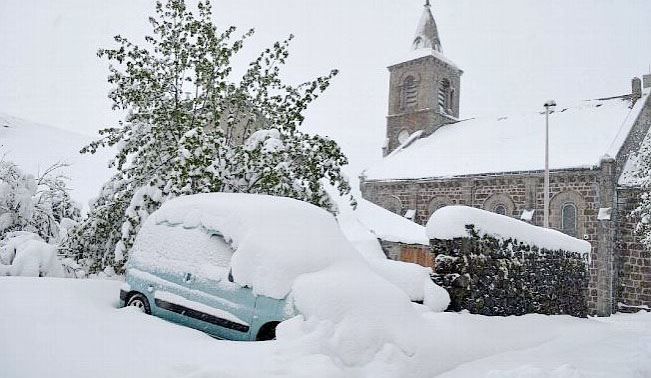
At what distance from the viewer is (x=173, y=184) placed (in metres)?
8.68

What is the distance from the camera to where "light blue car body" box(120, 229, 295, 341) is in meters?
5.02

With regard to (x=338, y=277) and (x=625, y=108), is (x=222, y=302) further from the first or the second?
(x=625, y=108)

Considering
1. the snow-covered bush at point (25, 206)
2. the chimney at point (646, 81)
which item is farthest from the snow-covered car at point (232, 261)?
the chimney at point (646, 81)

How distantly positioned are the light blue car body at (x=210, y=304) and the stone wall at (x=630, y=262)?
1885 cm

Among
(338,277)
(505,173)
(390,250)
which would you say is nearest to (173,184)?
(338,277)

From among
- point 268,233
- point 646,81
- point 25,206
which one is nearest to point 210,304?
point 268,233

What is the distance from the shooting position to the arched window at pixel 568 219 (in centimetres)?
2084

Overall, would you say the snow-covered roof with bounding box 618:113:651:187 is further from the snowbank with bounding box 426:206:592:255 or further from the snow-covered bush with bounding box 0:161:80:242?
the snow-covered bush with bounding box 0:161:80:242

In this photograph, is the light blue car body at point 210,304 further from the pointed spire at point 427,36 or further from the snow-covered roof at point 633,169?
the pointed spire at point 427,36

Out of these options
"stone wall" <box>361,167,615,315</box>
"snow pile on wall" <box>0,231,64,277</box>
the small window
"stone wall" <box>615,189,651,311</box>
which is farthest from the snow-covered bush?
the small window

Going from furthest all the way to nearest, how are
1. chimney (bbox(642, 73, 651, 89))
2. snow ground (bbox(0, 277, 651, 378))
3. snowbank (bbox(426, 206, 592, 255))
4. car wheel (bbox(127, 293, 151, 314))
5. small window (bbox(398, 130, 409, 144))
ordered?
1. small window (bbox(398, 130, 409, 144))
2. chimney (bbox(642, 73, 651, 89))
3. snowbank (bbox(426, 206, 592, 255))
4. car wheel (bbox(127, 293, 151, 314))
5. snow ground (bbox(0, 277, 651, 378))

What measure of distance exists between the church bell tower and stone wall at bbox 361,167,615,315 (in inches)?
236

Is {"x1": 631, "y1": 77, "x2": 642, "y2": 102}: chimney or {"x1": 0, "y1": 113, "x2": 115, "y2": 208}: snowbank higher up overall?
{"x1": 631, "y1": 77, "x2": 642, "y2": 102}: chimney

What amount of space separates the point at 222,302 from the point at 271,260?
746 millimetres
